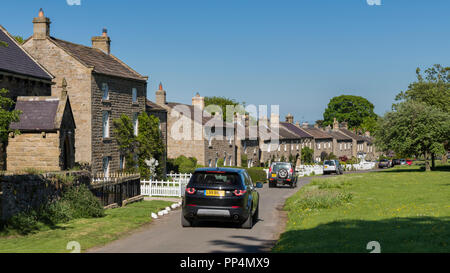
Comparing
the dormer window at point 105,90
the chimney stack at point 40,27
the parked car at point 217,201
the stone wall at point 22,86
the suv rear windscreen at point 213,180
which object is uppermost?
the chimney stack at point 40,27

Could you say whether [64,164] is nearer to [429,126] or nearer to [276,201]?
[276,201]

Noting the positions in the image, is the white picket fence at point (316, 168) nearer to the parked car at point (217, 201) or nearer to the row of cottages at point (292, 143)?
the row of cottages at point (292, 143)

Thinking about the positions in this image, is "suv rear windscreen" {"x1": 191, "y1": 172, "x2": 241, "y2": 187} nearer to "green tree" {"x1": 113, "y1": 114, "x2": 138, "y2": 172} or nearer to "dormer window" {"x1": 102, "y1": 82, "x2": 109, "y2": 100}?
"dormer window" {"x1": 102, "y1": 82, "x2": 109, "y2": 100}

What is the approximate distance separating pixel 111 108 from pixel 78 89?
3157mm

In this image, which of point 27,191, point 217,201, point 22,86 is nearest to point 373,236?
point 217,201

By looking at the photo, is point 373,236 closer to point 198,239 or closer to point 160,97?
point 198,239

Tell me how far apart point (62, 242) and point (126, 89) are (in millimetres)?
26707

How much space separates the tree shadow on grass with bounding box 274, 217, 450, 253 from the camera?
1092 centimetres

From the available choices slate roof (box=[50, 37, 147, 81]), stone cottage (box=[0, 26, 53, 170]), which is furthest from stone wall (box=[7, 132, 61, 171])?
slate roof (box=[50, 37, 147, 81])

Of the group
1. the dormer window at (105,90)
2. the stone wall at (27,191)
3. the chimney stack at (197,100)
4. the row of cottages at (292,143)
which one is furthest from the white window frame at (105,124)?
the row of cottages at (292,143)

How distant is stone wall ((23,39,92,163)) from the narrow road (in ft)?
55.2

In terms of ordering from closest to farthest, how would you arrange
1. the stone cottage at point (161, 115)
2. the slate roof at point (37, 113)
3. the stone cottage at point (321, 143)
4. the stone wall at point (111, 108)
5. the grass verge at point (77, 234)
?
the grass verge at point (77, 234), the slate roof at point (37, 113), the stone wall at point (111, 108), the stone cottage at point (161, 115), the stone cottage at point (321, 143)

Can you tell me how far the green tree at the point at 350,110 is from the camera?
427ft

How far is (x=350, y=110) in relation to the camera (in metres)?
132
